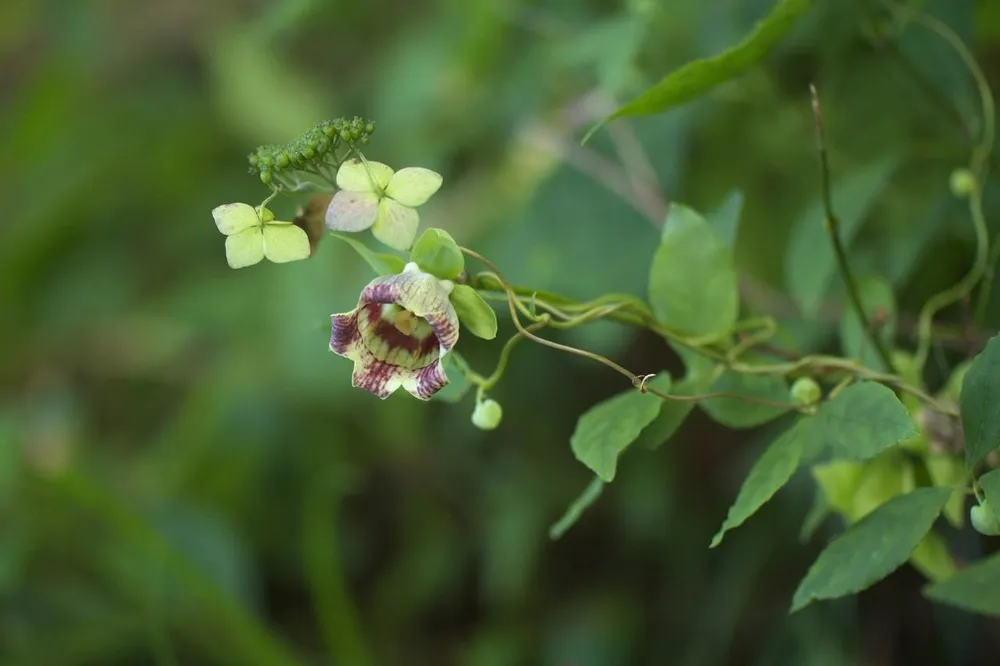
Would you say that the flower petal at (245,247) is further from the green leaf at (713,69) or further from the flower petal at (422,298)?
the green leaf at (713,69)

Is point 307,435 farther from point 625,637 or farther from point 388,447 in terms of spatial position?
point 625,637

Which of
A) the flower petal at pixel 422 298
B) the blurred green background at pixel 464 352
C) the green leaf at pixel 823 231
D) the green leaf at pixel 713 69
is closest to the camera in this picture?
the flower petal at pixel 422 298

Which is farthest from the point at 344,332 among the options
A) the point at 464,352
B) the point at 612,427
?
the point at 464,352

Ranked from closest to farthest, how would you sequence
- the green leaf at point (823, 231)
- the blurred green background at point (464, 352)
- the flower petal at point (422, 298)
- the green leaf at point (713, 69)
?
the flower petal at point (422, 298), the green leaf at point (713, 69), the green leaf at point (823, 231), the blurred green background at point (464, 352)

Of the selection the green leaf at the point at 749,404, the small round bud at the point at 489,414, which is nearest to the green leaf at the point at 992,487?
the green leaf at the point at 749,404

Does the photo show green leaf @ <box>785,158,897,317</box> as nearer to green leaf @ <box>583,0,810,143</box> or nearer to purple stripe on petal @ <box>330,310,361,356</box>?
green leaf @ <box>583,0,810,143</box>

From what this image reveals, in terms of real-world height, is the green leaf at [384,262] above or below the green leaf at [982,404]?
above

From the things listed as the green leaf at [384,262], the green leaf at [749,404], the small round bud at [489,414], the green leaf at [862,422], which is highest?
the green leaf at [384,262]

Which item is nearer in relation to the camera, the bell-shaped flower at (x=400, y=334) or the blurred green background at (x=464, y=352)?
the bell-shaped flower at (x=400, y=334)
